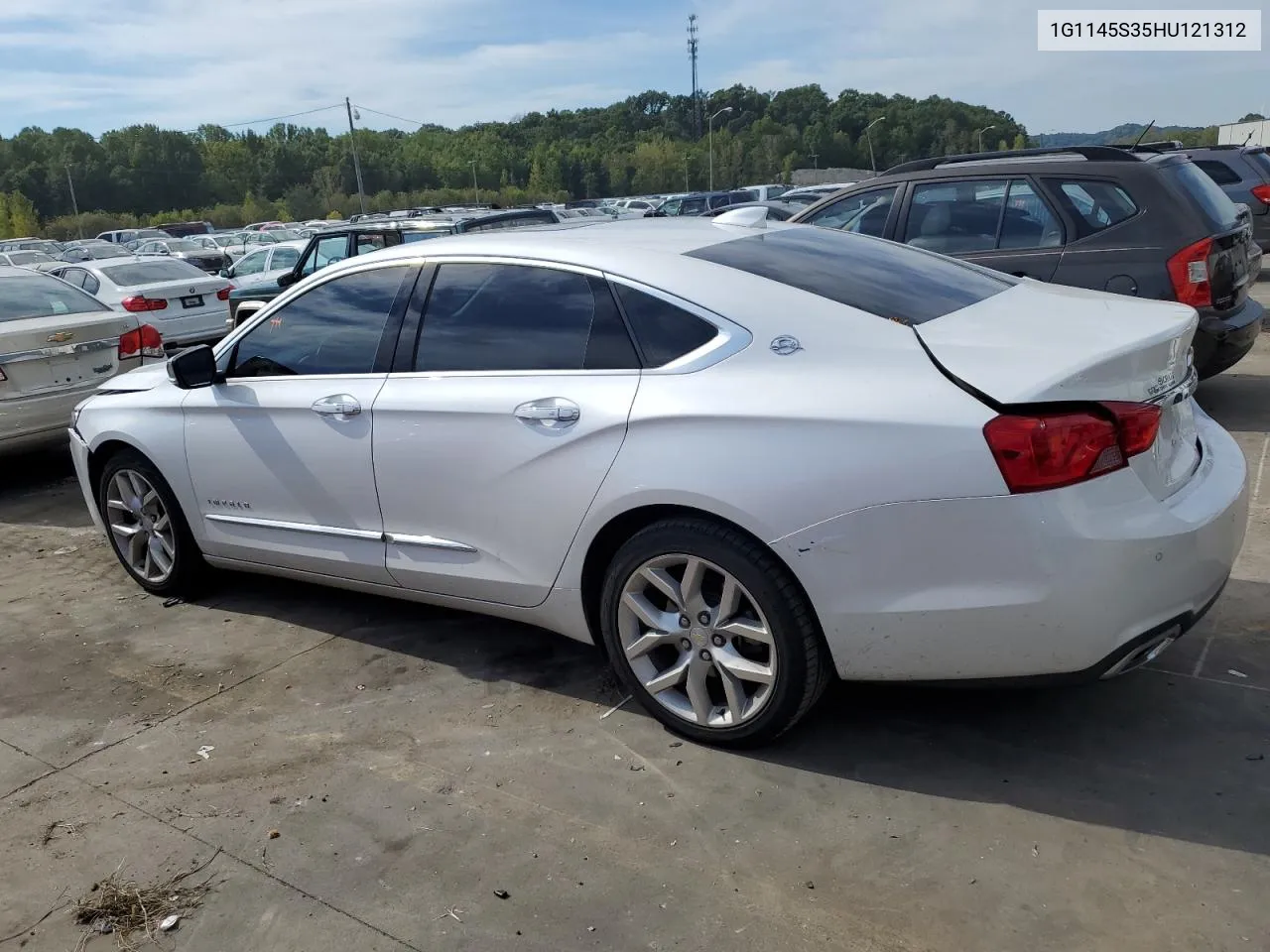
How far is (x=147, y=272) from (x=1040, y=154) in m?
10.4

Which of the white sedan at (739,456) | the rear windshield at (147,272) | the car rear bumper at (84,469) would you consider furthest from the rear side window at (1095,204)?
the rear windshield at (147,272)

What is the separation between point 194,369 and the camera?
14.7 ft

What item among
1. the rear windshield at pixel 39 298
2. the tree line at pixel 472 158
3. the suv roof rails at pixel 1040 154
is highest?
the tree line at pixel 472 158

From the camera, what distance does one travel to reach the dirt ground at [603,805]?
261 centimetres

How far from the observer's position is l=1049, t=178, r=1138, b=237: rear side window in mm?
6348

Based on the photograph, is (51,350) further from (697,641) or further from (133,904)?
(697,641)

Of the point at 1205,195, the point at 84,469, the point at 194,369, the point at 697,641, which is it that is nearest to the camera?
→ the point at 697,641

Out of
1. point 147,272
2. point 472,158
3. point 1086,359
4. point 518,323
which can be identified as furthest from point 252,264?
point 472,158

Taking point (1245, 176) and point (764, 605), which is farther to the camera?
point (1245, 176)

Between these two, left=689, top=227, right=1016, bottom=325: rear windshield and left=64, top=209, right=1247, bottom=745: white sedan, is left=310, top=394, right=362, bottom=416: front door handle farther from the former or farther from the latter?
left=689, top=227, right=1016, bottom=325: rear windshield

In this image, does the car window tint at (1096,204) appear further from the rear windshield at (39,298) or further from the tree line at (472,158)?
the tree line at (472,158)

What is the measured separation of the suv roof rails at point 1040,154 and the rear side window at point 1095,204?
8.2 inches

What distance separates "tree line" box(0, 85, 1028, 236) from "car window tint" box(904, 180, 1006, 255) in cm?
8246

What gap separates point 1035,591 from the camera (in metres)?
2.74
